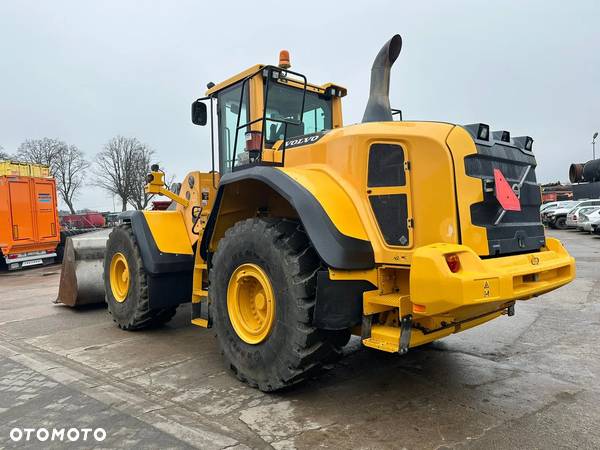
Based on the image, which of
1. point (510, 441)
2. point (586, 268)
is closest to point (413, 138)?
point (510, 441)

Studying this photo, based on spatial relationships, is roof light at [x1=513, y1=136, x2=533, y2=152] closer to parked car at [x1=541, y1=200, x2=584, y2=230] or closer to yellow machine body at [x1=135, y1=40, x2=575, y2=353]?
yellow machine body at [x1=135, y1=40, x2=575, y2=353]

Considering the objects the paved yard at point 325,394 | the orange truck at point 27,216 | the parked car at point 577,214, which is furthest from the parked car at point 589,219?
the orange truck at point 27,216

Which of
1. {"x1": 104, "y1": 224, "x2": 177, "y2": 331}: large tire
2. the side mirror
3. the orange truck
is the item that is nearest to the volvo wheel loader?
the side mirror

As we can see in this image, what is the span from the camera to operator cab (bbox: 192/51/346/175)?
444 centimetres

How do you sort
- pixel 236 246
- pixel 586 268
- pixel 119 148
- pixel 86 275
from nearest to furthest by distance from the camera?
pixel 236 246
pixel 86 275
pixel 586 268
pixel 119 148

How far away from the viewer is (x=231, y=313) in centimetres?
406

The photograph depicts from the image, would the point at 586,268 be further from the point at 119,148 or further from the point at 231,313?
the point at 119,148

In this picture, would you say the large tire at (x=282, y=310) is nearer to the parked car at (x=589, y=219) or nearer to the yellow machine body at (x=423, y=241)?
the yellow machine body at (x=423, y=241)

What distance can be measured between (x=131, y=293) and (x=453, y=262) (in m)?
4.13

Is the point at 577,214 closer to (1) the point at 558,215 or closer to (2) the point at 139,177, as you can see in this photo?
(1) the point at 558,215

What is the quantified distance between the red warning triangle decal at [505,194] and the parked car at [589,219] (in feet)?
66.0

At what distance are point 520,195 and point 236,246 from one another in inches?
90.0

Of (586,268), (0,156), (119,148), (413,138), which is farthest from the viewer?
(119,148)

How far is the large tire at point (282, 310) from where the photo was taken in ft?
11.1
